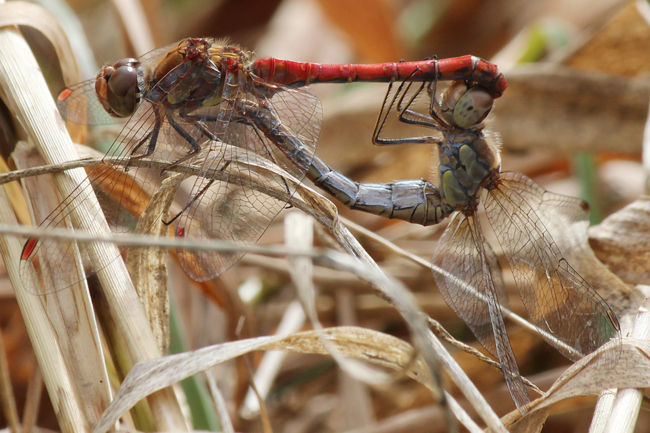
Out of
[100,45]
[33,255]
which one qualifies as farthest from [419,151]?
[100,45]

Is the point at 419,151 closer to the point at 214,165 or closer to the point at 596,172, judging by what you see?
the point at 596,172

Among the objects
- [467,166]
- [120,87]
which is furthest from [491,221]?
[120,87]

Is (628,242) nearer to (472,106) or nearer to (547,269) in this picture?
(547,269)

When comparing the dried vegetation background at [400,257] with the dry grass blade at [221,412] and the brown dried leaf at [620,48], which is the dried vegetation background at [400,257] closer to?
the brown dried leaf at [620,48]

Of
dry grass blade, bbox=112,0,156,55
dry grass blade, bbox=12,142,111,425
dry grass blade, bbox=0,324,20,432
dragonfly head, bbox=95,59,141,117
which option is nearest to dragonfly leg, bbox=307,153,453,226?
dragonfly head, bbox=95,59,141,117

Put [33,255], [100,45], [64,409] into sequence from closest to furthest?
[64,409] < [33,255] < [100,45]

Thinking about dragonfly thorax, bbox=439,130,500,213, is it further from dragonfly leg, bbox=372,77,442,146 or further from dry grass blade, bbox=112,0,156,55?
dry grass blade, bbox=112,0,156,55

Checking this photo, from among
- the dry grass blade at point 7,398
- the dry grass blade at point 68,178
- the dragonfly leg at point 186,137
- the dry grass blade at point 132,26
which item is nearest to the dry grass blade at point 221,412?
the dry grass blade at point 68,178
